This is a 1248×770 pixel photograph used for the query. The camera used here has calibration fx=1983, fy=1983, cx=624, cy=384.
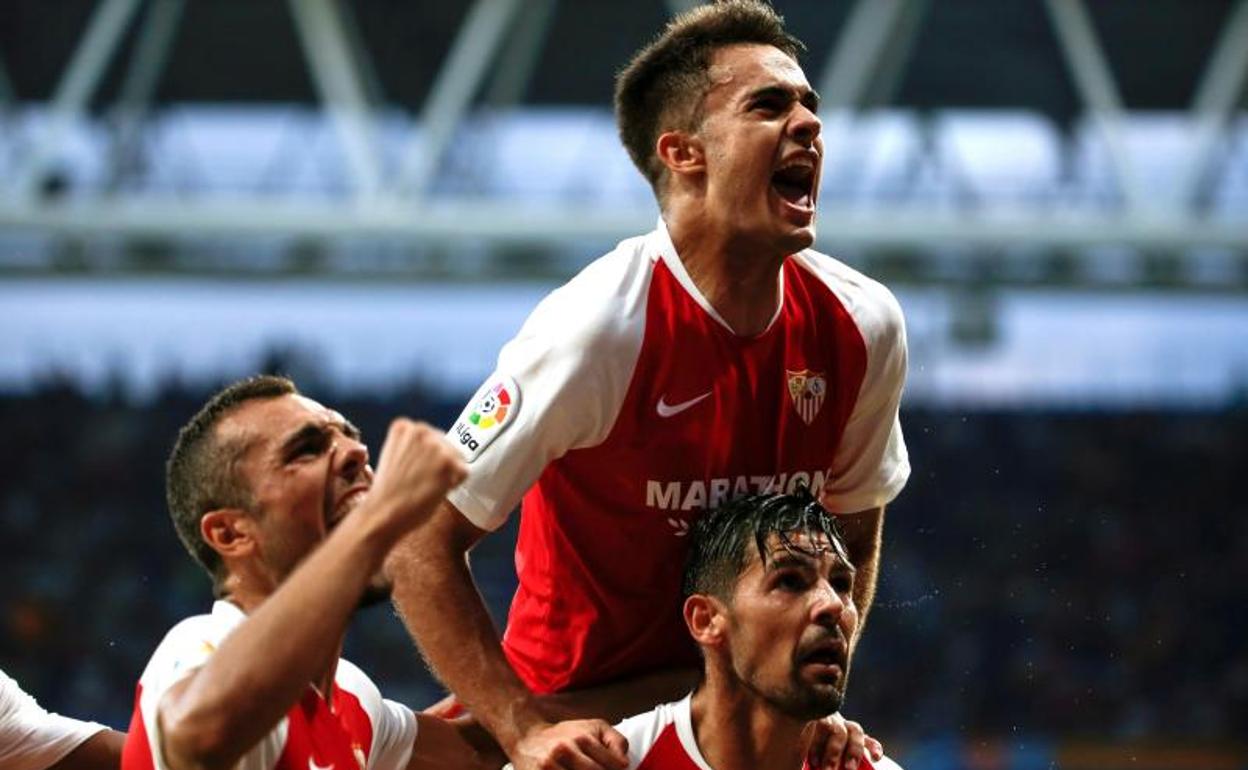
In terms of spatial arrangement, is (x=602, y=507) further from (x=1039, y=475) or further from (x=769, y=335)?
(x=1039, y=475)

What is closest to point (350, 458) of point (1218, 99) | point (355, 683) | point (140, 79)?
point (355, 683)

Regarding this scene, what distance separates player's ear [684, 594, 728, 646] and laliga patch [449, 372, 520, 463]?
592 mm

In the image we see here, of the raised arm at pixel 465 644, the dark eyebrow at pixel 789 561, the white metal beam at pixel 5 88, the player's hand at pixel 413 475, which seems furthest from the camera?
the white metal beam at pixel 5 88

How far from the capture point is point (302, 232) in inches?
631

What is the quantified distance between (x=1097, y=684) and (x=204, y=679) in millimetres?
15349

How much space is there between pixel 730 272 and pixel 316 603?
1405mm

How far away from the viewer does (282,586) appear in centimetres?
348

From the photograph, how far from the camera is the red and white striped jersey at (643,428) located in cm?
426

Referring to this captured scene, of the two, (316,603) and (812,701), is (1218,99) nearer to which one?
(812,701)

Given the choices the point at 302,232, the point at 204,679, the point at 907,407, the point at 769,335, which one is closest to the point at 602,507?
the point at 769,335

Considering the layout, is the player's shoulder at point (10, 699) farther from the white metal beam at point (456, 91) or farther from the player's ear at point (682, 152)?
the white metal beam at point (456, 91)

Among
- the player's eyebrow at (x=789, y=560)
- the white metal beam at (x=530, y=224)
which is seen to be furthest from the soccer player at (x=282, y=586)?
the white metal beam at (x=530, y=224)

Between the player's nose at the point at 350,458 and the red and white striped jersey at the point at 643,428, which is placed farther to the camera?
the red and white striped jersey at the point at 643,428

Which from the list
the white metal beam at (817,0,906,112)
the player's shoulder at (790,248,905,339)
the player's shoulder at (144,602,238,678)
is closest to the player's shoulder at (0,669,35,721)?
the player's shoulder at (144,602,238,678)
